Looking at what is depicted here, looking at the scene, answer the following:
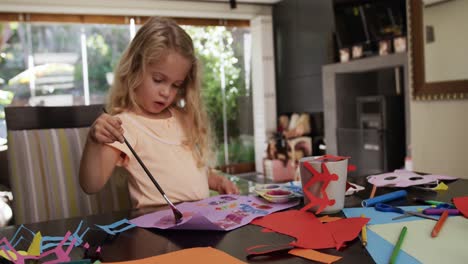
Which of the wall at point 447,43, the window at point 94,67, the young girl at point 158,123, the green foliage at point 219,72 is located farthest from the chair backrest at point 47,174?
the green foliage at point 219,72

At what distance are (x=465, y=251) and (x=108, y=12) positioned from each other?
Result: 4.73 meters

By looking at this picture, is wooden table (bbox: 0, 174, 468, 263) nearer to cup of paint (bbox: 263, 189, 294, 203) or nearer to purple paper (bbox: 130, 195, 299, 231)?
purple paper (bbox: 130, 195, 299, 231)

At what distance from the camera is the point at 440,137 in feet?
8.02

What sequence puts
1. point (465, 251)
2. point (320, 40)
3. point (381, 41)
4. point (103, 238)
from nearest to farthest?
point (465, 251), point (103, 238), point (381, 41), point (320, 40)

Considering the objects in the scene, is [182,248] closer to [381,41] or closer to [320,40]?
[381,41]

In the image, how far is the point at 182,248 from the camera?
61 centimetres

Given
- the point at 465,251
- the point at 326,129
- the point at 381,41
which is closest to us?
the point at 465,251

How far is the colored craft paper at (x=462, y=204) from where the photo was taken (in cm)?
73

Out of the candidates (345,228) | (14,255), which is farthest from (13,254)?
(345,228)

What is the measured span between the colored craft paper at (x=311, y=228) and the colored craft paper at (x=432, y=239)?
0.04 metres

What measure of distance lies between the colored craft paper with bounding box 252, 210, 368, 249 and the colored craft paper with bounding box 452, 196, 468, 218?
0.60 ft

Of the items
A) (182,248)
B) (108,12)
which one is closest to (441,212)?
(182,248)

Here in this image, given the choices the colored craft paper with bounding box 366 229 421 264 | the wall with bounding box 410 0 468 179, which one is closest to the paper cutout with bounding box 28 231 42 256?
the colored craft paper with bounding box 366 229 421 264

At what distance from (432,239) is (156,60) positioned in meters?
0.78
